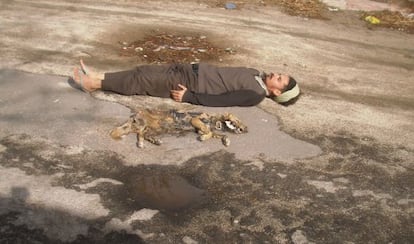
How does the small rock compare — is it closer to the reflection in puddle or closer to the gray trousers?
the reflection in puddle

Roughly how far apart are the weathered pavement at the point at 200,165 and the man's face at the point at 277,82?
256mm

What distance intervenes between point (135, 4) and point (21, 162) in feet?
18.6

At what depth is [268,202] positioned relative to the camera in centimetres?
386

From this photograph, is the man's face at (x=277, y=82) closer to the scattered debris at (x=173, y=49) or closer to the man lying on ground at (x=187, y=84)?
the man lying on ground at (x=187, y=84)

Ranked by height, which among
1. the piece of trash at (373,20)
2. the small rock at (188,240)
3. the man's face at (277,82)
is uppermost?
the piece of trash at (373,20)

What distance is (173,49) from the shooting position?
22.7 ft

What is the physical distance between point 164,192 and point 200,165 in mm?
529

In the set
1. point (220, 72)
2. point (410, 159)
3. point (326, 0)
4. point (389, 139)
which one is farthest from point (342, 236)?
point (326, 0)

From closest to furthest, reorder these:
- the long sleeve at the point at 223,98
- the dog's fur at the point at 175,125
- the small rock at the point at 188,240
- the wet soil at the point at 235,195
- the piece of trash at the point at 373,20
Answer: the small rock at the point at 188,240, the wet soil at the point at 235,195, the dog's fur at the point at 175,125, the long sleeve at the point at 223,98, the piece of trash at the point at 373,20

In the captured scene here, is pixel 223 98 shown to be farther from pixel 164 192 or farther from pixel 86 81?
pixel 164 192

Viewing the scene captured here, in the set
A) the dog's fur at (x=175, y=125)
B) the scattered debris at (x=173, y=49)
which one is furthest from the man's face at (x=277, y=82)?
the scattered debris at (x=173, y=49)

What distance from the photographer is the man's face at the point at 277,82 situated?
547cm

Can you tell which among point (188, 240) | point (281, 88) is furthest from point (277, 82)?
point (188, 240)

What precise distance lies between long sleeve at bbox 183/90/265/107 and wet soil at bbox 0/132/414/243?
91cm
